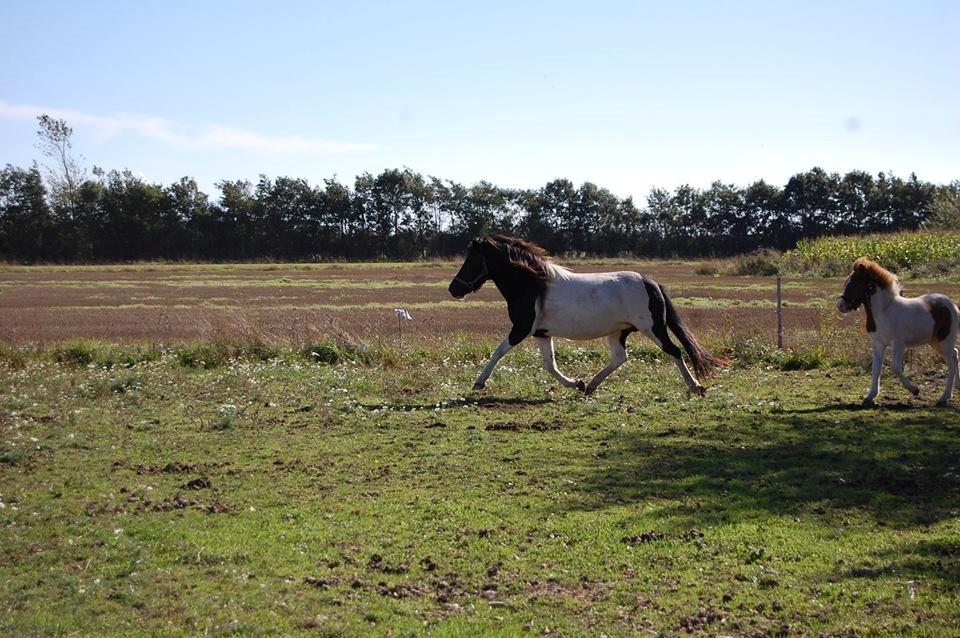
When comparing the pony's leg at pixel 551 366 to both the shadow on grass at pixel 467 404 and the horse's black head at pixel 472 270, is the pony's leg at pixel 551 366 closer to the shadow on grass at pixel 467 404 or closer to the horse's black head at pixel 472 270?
the shadow on grass at pixel 467 404

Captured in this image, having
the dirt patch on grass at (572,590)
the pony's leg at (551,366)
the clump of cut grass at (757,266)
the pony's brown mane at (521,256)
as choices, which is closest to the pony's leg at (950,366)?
the pony's leg at (551,366)

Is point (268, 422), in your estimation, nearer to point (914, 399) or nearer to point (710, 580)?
point (710, 580)

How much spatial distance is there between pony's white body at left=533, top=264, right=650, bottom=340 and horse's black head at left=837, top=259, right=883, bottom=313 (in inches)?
110

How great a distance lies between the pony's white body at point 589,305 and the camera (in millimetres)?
13312

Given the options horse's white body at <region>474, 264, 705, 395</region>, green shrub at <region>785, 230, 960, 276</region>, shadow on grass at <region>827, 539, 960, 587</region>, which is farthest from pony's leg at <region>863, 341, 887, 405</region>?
green shrub at <region>785, 230, 960, 276</region>

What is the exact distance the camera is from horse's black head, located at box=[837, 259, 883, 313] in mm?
12305

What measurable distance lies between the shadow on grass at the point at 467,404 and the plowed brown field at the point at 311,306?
5609 millimetres

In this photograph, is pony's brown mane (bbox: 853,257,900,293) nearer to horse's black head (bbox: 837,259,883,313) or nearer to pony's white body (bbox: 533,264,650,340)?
horse's black head (bbox: 837,259,883,313)

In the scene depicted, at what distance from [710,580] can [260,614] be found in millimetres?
2869

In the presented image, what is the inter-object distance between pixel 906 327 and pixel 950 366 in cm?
88

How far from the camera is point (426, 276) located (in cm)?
5478

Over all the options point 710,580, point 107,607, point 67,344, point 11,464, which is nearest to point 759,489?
point 710,580

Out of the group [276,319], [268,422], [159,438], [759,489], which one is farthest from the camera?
[276,319]

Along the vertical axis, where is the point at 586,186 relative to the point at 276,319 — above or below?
above
